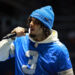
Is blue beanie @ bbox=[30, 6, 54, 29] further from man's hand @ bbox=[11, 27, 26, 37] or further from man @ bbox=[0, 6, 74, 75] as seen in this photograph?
man's hand @ bbox=[11, 27, 26, 37]

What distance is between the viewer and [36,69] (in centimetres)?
241

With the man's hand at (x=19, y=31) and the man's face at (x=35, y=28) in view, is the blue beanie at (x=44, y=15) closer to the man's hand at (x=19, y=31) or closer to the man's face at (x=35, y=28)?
the man's face at (x=35, y=28)

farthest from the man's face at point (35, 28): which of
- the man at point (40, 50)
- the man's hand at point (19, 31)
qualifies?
the man's hand at point (19, 31)

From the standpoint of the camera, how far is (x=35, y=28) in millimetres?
2377

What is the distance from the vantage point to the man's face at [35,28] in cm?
237

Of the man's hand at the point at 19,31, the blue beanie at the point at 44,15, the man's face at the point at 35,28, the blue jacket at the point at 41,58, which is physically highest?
the blue beanie at the point at 44,15

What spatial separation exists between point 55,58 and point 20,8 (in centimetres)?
612

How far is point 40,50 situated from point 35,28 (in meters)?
0.19

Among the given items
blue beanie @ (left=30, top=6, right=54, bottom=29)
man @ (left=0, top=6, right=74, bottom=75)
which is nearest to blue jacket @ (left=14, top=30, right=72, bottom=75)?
man @ (left=0, top=6, right=74, bottom=75)

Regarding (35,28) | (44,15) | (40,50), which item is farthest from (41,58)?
(44,15)

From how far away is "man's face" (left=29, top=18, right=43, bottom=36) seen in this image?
93.4 inches

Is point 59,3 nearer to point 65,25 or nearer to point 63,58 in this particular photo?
point 65,25

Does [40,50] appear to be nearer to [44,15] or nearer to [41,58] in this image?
[41,58]

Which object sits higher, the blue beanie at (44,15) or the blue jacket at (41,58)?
the blue beanie at (44,15)
